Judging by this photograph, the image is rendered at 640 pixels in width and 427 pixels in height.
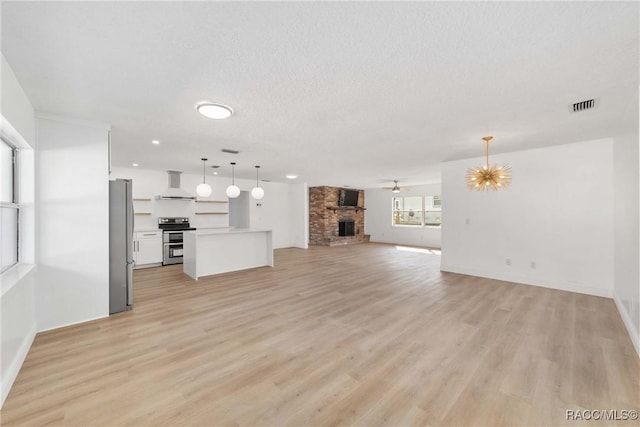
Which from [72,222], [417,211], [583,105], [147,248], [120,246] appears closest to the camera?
[583,105]

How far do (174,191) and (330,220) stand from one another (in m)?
5.64

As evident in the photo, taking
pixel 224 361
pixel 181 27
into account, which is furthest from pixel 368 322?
pixel 181 27

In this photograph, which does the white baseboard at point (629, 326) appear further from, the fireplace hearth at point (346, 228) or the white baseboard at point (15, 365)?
the fireplace hearth at point (346, 228)

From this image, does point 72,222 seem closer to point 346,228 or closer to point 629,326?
point 629,326

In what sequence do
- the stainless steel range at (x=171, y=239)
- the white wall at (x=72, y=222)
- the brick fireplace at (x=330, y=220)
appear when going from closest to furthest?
the white wall at (x=72, y=222) < the stainless steel range at (x=171, y=239) < the brick fireplace at (x=330, y=220)

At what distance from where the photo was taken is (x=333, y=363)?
2318mm

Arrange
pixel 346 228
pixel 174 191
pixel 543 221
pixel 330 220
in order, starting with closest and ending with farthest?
pixel 543 221 < pixel 174 191 < pixel 330 220 < pixel 346 228

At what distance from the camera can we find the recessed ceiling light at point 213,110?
2.73m

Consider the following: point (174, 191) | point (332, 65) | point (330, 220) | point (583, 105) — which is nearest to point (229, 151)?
point (174, 191)

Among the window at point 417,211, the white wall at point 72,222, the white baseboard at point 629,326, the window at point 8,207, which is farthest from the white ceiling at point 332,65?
the window at point 417,211

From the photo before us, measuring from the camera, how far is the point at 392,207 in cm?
1143

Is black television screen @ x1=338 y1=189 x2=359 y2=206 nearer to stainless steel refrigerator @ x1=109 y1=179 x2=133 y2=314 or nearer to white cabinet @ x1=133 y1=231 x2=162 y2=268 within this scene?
white cabinet @ x1=133 y1=231 x2=162 y2=268

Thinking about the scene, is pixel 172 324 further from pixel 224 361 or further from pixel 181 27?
pixel 181 27

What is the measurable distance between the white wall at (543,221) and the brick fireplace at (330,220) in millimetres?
5205
